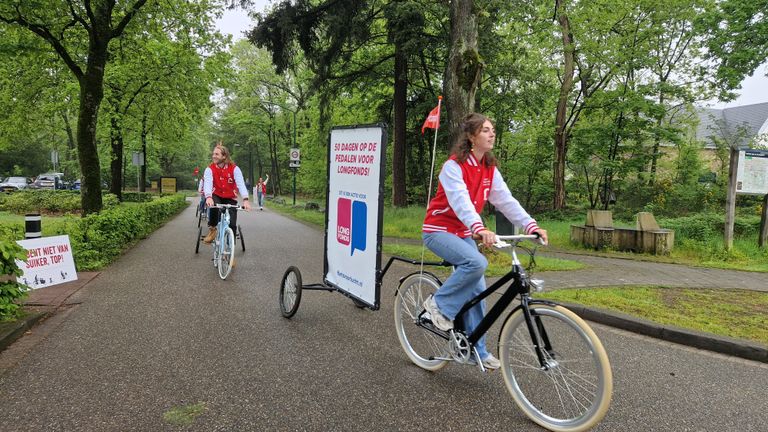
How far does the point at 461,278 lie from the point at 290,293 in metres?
2.69

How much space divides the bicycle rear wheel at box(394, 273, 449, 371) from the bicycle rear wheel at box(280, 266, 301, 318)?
4.87 feet

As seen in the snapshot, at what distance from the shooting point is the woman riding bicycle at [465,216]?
11.1ft

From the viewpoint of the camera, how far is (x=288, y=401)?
332cm

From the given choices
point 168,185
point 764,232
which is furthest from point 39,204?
point 764,232

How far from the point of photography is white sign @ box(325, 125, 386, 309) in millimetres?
4379

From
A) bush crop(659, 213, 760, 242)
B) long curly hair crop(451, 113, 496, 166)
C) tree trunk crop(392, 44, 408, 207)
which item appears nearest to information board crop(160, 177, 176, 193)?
tree trunk crop(392, 44, 408, 207)

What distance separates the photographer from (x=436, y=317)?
3664 millimetres

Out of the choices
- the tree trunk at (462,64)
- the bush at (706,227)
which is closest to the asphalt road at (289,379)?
the tree trunk at (462,64)

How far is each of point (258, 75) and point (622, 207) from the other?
3245 cm

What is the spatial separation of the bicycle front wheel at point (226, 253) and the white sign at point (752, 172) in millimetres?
10508

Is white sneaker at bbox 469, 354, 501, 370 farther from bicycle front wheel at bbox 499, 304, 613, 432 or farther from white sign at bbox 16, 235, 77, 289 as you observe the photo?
white sign at bbox 16, 235, 77, 289

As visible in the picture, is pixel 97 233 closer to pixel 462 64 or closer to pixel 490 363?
pixel 462 64

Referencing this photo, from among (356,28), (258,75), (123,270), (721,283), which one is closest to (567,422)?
(721,283)

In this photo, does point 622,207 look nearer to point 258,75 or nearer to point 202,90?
point 202,90
